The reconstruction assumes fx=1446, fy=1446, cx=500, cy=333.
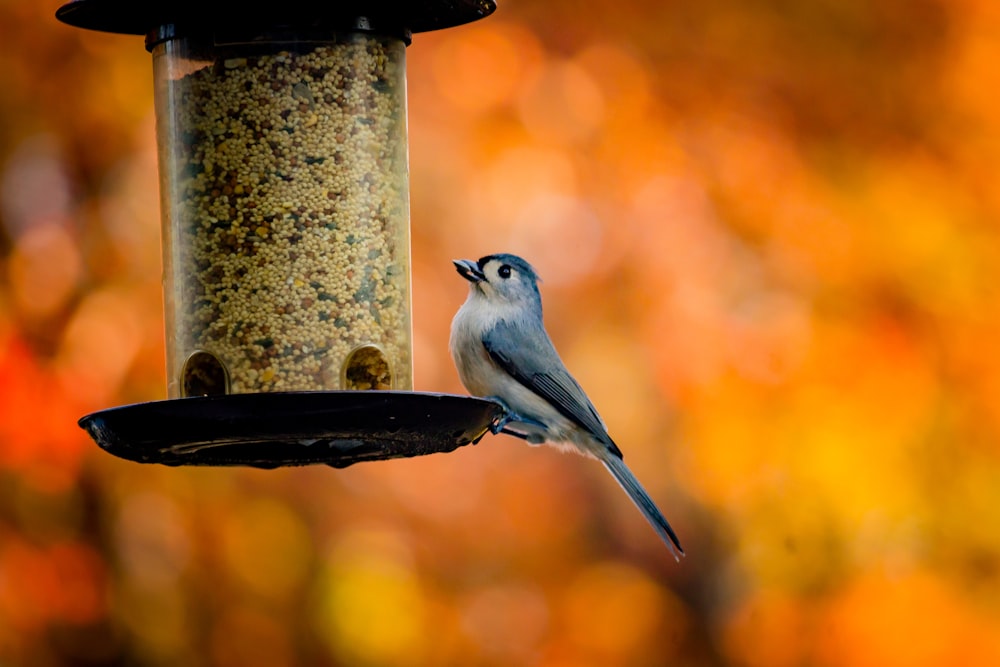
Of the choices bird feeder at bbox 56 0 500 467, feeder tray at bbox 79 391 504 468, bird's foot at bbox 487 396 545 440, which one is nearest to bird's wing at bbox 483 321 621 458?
bird's foot at bbox 487 396 545 440

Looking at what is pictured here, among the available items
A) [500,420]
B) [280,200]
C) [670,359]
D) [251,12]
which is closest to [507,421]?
[500,420]

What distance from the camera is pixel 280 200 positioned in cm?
430

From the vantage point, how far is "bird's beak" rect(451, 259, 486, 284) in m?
5.24

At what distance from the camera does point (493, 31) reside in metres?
8.51

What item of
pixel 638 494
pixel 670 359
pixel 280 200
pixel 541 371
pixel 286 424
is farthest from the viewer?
pixel 670 359

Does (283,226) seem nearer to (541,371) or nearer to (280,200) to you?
(280,200)

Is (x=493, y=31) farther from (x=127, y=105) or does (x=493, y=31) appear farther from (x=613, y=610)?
(x=613, y=610)

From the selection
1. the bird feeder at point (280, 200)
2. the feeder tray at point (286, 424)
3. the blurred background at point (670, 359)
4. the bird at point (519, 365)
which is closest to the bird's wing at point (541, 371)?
the bird at point (519, 365)

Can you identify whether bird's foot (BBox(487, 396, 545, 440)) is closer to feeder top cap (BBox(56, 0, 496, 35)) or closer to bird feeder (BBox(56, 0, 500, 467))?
bird feeder (BBox(56, 0, 500, 467))

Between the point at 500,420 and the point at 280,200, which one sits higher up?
the point at 280,200

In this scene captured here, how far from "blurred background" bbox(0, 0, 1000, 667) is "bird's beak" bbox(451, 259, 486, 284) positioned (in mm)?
2315

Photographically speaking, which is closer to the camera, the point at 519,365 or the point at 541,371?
the point at 519,365

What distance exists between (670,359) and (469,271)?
3.09 meters

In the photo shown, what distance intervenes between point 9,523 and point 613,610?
3.42 m
